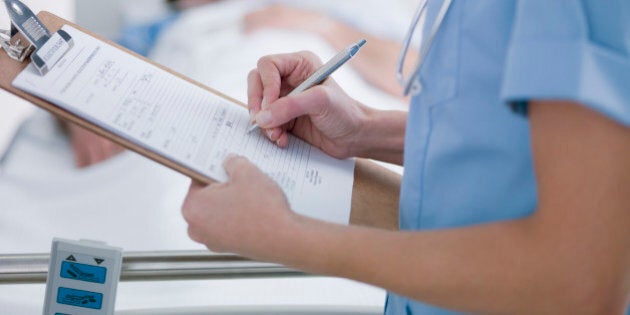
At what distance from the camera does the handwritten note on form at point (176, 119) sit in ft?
2.50

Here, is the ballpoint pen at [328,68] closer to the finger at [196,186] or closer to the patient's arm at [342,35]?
the finger at [196,186]

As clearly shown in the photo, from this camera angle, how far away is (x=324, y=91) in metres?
0.94

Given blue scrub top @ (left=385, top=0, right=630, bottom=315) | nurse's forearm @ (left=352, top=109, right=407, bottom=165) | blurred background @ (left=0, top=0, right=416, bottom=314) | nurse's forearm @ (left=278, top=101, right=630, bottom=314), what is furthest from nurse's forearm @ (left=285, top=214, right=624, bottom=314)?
blurred background @ (left=0, top=0, right=416, bottom=314)

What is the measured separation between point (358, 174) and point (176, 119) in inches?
10.8

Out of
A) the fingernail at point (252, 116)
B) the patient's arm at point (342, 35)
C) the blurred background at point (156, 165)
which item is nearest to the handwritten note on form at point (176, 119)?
the fingernail at point (252, 116)

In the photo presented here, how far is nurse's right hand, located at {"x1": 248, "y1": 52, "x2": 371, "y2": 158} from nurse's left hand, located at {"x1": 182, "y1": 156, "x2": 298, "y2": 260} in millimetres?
194

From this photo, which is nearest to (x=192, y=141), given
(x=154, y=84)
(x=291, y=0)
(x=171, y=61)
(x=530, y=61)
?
(x=154, y=84)

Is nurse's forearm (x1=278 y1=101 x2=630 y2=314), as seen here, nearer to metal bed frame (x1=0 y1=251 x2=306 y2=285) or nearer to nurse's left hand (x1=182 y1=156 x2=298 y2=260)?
nurse's left hand (x1=182 y1=156 x2=298 y2=260)

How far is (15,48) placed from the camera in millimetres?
812

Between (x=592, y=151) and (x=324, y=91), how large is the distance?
1.51 feet

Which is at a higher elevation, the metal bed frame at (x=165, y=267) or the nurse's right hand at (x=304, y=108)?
the nurse's right hand at (x=304, y=108)

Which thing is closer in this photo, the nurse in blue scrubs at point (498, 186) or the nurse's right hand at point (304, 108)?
the nurse in blue scrubs at point (498, 186)

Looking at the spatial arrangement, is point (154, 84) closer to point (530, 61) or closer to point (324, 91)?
point (324, 91)

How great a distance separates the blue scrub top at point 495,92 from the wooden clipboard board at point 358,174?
60 mm
